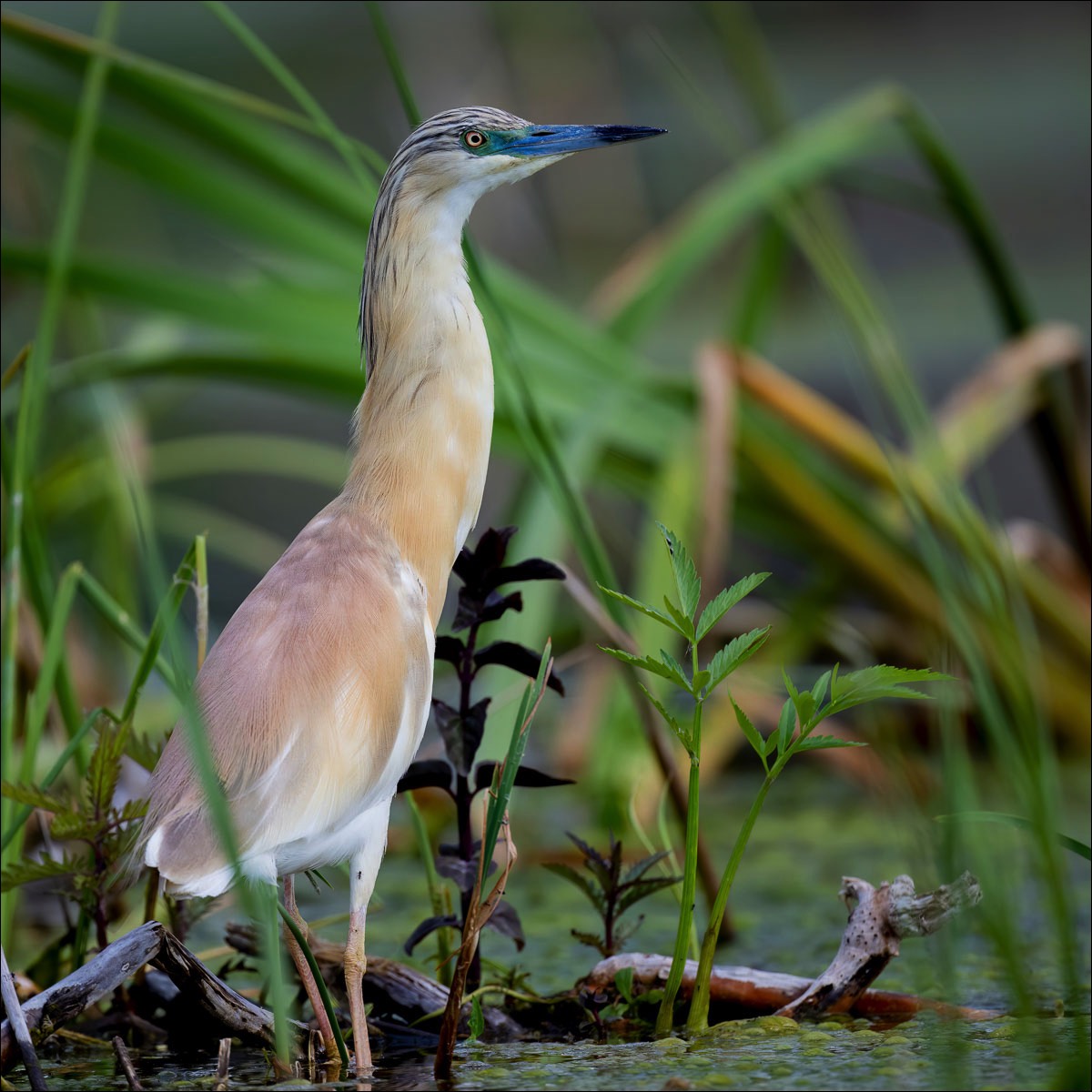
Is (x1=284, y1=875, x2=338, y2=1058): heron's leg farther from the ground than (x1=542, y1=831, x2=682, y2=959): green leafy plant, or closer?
closer

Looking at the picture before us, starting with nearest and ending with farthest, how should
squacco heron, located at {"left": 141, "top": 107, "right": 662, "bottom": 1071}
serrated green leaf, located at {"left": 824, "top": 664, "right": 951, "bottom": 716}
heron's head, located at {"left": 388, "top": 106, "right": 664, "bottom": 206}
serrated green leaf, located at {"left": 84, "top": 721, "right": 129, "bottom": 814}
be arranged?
serrated green leaf, located at {"left": 824, "top": 664, "right": 951, "bottom": 716}
squacco heron, located at {"left": 141, "top": 107, "right": 662, "bottom": 1071}
serrated green leaf, located at {"left": 84, "top": 721, "right": 129, "bottom": 814}
heron's head, located at {"left": 388, "top": 106, "right": 664, "bottom": 206}

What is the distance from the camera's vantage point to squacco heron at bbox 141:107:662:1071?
1.10m

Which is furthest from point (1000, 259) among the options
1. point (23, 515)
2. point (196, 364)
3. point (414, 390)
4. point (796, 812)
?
point (23, 515)

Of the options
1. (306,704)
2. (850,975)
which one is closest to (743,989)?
(850,975)

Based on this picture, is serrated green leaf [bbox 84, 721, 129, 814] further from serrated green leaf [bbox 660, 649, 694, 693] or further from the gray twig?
serrated green leaf [bbox 660, 649, 694, 693]

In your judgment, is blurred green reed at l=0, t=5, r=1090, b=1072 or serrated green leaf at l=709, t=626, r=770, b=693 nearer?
serrated green leaf at l=709, t=626, r=770, b=693

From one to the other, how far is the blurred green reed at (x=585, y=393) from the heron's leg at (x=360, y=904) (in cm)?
26

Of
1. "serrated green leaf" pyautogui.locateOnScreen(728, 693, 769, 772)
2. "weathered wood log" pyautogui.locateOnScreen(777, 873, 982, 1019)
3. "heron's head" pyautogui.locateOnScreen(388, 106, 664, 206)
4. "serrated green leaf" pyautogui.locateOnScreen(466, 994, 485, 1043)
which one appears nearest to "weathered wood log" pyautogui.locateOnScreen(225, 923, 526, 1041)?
"serrated green leaf" pyautogui.locateOnScreen(466, 994, 485, 1043)

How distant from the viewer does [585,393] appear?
7.45ft

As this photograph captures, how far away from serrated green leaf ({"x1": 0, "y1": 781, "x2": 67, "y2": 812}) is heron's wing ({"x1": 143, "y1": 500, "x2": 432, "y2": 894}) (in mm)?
100

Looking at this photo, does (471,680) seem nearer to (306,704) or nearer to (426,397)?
(306,704)

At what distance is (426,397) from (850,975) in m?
0.64

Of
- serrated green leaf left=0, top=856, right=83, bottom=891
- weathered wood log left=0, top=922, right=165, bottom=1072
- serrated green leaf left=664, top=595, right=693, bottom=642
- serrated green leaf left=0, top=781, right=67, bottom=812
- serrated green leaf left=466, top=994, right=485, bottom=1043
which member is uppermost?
serrated green leaf left=664, top=595, right=693, bottom=642

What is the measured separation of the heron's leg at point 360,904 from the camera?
1.12 metres
